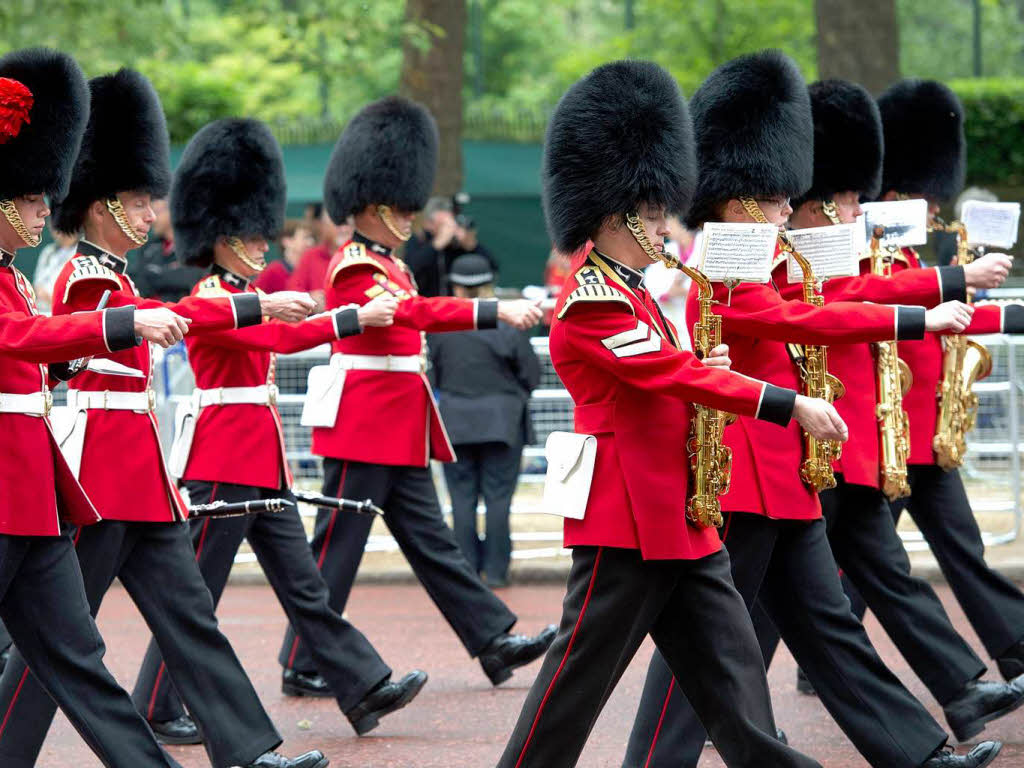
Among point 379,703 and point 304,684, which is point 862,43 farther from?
point 379,703

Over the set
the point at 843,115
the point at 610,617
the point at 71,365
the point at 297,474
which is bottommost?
the point at 297,474

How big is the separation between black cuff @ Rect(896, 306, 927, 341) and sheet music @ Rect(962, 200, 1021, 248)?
4.69 ft

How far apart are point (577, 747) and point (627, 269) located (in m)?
1.14

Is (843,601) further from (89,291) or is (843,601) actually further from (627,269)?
(89,291)

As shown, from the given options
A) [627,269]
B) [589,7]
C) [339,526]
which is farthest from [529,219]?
[589,7]

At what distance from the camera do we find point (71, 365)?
4934mm

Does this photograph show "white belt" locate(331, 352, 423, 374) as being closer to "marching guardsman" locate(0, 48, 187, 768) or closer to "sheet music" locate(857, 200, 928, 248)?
"sheet music" locate(857, 200, 928, 248)

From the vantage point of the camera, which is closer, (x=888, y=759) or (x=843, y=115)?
(x=888, y=759)

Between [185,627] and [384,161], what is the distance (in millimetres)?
2580

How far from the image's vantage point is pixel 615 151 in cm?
439

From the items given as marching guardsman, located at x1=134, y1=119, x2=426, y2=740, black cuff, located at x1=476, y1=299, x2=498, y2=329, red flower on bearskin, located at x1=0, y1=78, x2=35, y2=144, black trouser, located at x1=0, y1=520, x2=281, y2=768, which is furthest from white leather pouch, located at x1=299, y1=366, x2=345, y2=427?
red flower on bearskin, located at x1=0, y1=78, x2=35, y2=144

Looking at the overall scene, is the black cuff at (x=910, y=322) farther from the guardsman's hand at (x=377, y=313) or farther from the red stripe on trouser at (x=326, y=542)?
the red stripe on trouser at (x=326, y=542)

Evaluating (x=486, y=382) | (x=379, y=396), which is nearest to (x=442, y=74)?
(x=486, y=382)

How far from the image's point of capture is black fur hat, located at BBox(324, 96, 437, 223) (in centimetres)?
703
